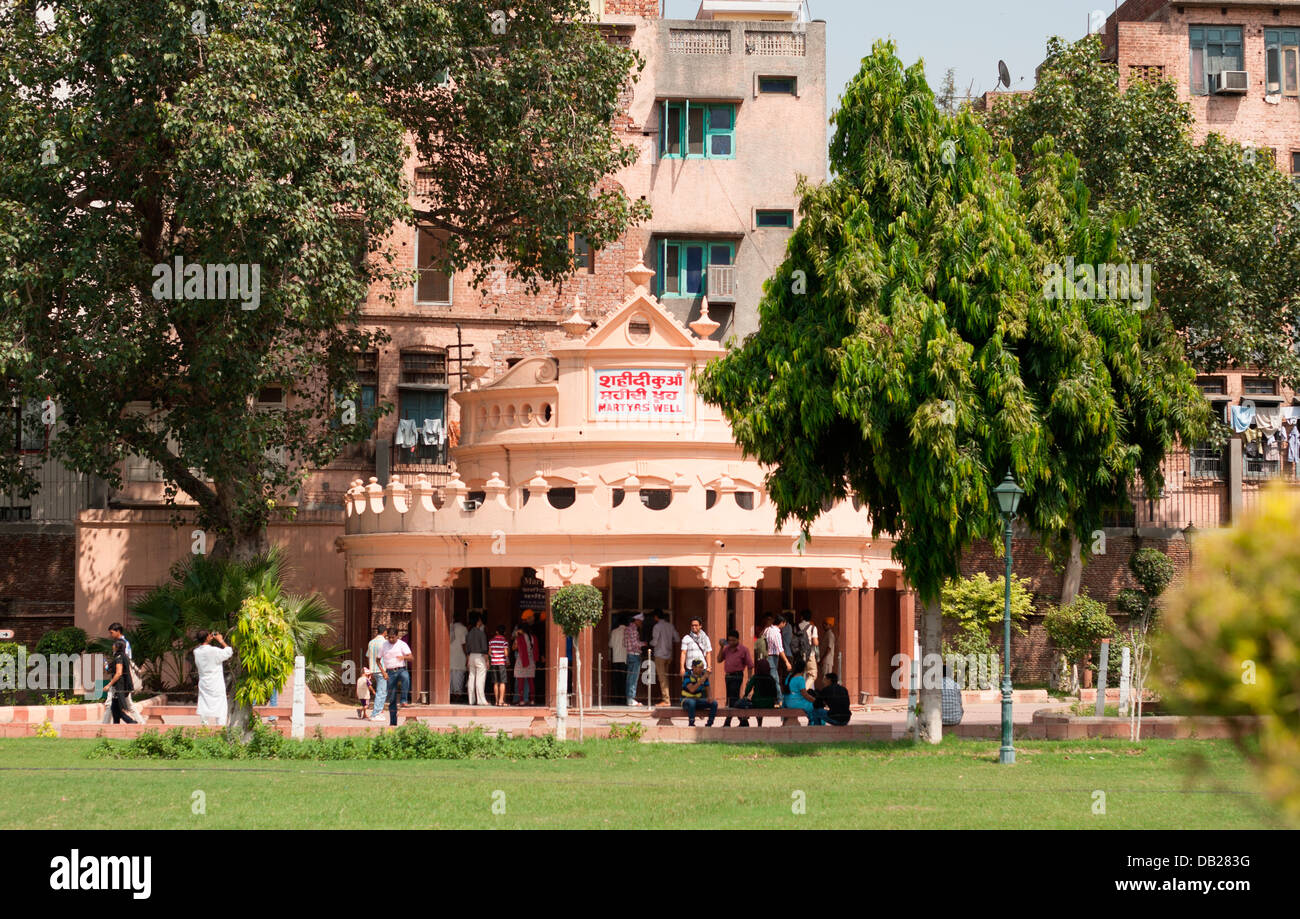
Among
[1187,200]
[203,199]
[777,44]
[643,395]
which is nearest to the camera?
[203,199]

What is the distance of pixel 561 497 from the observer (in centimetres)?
3456

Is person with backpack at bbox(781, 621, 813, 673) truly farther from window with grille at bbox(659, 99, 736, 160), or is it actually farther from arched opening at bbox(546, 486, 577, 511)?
window with grille at bbox(659, 99, 736, 160)

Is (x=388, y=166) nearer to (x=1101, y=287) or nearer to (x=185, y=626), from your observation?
(x=185, y=626)

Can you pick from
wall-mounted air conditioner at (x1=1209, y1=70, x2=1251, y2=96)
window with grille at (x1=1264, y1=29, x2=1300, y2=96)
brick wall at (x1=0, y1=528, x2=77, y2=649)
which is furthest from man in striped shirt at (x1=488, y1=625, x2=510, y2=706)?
window with grille at (x1=1264, y1=29, x2=1300, y2=96)

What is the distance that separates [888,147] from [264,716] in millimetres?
14061

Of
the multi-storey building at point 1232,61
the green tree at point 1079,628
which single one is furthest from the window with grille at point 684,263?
the green tree at point 1079,628

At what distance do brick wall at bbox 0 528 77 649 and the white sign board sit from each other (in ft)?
Result: 48.5

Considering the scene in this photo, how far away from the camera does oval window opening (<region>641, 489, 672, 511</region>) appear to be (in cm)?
3378

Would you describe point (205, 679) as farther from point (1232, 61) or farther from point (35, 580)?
point (1232, 61)

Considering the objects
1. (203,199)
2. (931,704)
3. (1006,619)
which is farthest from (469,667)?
(1006,619)

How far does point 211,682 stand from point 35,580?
1715 centimetres

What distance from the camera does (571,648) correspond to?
104ft

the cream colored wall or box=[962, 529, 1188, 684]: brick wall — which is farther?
box=[962, 529, 1188, 684]: brick wall

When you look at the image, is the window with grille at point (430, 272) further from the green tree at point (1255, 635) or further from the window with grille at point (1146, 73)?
the green tree at point (1255, 635)
